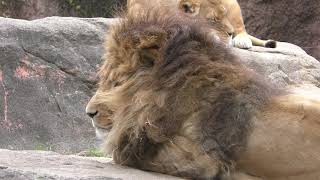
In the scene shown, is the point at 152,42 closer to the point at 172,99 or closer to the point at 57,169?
the point at 172,99

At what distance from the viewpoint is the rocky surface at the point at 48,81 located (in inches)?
273

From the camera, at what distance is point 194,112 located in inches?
135

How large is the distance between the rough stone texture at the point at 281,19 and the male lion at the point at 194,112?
9.07 meters

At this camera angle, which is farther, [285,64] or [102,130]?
[285,64]

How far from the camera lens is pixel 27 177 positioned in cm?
293

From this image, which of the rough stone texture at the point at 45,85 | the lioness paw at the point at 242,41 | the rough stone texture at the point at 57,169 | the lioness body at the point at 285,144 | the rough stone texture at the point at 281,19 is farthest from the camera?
the rough stone texture at the point at 281,19

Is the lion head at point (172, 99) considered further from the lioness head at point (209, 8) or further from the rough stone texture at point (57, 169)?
the lioness head at point (209, 8)

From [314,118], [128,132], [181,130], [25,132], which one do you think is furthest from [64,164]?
[25,132]

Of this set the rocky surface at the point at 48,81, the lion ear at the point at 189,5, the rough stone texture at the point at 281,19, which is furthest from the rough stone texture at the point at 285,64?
the rough stone texture at the point at 281,19

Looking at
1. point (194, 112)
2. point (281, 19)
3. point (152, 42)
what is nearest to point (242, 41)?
point (281, 19)

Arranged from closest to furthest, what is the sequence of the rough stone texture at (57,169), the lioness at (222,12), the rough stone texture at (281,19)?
the rough stone texture at (57,169) → the lioness at (222,12) → the rough stone texture at (281,19)

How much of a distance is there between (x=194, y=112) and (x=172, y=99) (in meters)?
0.12

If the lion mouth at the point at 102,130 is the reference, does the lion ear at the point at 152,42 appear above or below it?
above

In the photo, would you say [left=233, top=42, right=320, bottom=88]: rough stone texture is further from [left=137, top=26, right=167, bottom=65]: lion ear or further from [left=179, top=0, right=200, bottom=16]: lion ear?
[left=137, top=26, right=167, bottom=65]: lion ear
